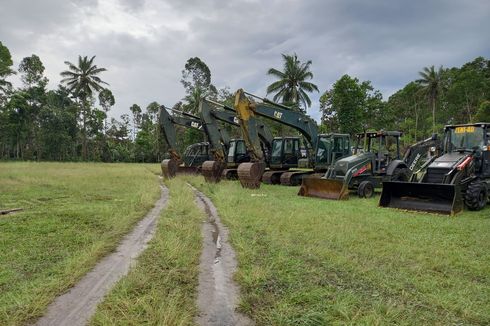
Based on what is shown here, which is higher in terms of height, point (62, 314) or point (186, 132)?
point (186, 132)

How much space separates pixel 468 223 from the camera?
26.8ft

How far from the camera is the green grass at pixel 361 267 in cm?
370

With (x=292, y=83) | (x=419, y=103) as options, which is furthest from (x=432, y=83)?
(x=292, y=83)

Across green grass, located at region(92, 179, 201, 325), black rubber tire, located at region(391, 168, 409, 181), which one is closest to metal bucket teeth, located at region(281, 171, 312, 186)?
black rubber tire, located at region(391, 168, 409, 181)

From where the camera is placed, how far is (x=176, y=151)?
22.3m

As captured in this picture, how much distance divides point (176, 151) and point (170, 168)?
3.96ft

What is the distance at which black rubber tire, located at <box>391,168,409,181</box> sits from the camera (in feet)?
44.1

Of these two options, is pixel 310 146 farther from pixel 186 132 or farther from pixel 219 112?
pixel 186 132

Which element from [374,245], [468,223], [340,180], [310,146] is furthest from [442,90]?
[374,245]

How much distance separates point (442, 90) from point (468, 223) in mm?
44738

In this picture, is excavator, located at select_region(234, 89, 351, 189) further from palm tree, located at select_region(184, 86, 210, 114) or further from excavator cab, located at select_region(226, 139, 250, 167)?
palm tree, located at select_region(184, 86, 210, 114)

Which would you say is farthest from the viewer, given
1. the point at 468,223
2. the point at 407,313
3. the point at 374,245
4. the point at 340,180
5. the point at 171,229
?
the point at 340,180

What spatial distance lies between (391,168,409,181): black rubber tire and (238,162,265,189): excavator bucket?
502cm

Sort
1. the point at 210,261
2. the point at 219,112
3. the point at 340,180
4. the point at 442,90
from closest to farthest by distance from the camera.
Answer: the point at 210,261 → the point at 340,180 → the point at 219,112 → the point at 442,90
